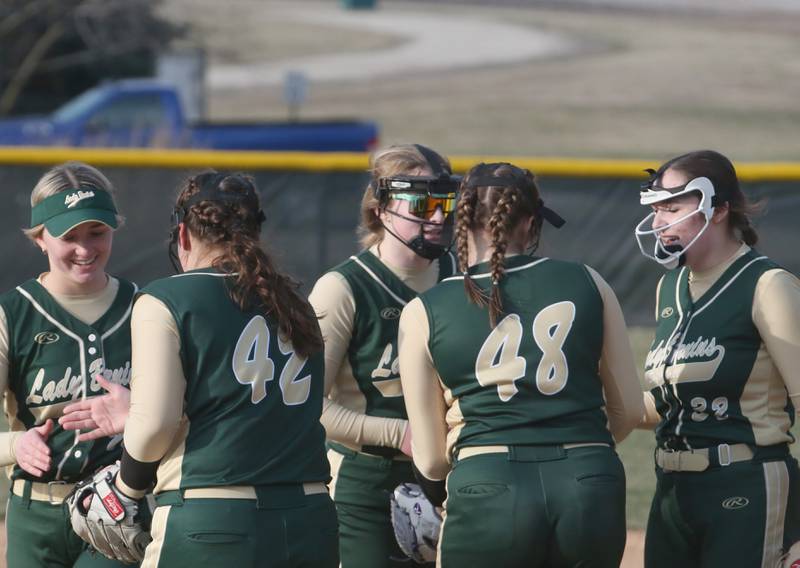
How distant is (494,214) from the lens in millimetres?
3660

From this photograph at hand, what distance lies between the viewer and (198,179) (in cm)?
366

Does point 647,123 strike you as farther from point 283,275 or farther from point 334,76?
point 283,275

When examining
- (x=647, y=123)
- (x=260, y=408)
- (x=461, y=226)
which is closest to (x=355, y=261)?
(x=461, y=226)

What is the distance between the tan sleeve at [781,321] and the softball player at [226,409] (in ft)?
4.68

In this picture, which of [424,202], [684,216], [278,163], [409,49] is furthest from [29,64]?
[409,49]

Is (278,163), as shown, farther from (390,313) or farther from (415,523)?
(415,523)

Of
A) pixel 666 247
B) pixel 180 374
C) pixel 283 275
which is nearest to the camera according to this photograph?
pixel 180 374

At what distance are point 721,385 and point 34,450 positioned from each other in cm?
215

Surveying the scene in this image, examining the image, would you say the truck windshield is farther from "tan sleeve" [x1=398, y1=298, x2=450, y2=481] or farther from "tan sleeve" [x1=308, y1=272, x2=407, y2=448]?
"tan sleeve" [x1=398, y1=298, x2=450, y2=481]

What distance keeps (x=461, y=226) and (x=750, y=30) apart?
55895mm

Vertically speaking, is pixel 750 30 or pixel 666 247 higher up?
pixel 750 30

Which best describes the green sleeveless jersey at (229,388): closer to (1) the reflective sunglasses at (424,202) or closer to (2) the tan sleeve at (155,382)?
(2) the tan sleeve at (155,382)

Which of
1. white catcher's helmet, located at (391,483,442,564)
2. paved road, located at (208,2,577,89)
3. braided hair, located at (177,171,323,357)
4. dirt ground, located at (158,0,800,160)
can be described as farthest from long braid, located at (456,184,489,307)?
paved road, located at (208,2,577,89)

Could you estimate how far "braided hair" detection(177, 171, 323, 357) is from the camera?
351 cm
